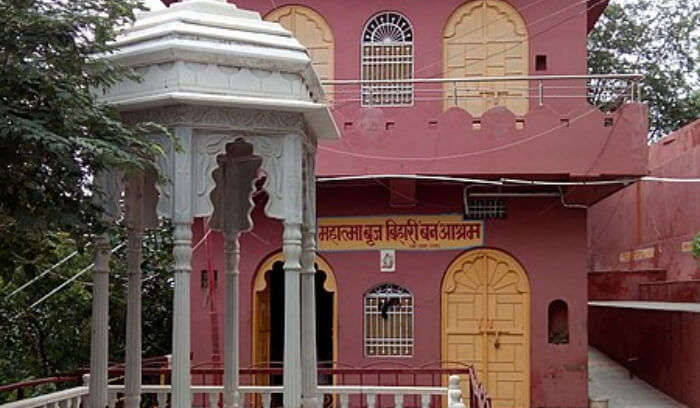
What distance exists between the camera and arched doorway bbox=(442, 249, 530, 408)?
15.4 meters

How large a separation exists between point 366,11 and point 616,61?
13485 millimetres

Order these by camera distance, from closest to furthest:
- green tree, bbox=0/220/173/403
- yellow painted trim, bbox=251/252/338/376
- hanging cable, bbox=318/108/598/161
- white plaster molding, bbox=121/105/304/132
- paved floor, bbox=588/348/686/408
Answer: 1. white plaster molding, bbox=121/105/304/132
2. hanging cable, bbox=318/108/598/161
3. green tree, bbox=0/220/173/403
4. yellow painted trim, bbox=251/252/338/376
5. paved floor, bbox=588/348/686/408

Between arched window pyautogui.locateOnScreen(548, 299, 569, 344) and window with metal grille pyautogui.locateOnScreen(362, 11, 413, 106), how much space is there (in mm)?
4060

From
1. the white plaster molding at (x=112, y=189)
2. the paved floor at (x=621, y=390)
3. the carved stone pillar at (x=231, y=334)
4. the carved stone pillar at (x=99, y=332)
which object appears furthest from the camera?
the paved floor at (x=621, y=390)

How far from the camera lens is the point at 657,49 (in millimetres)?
28078

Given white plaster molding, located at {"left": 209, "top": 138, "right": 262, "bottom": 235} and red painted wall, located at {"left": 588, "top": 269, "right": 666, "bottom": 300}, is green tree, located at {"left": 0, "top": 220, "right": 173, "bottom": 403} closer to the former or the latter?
white plaster molding, located at {"left": 209, "top": 138, "right": 262, "bottom": 235}

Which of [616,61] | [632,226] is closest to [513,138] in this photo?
[632,226]

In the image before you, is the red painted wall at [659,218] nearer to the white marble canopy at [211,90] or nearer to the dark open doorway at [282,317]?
the dark open doorway at [282,317]

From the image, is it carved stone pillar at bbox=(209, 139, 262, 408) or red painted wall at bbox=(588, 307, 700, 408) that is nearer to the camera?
carved stone pillar at bbox=(209, 139, 262, 408)

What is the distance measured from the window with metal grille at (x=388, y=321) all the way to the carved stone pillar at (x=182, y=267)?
8709 millimetres

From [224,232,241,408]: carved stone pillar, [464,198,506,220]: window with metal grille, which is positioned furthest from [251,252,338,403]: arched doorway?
[224,232,241,408]: carved stone pillar

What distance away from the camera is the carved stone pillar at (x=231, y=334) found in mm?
9375

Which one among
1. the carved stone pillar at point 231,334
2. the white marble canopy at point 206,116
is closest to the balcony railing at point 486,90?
the carved stone pillar at point 231,334

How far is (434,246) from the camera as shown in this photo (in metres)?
15.7
